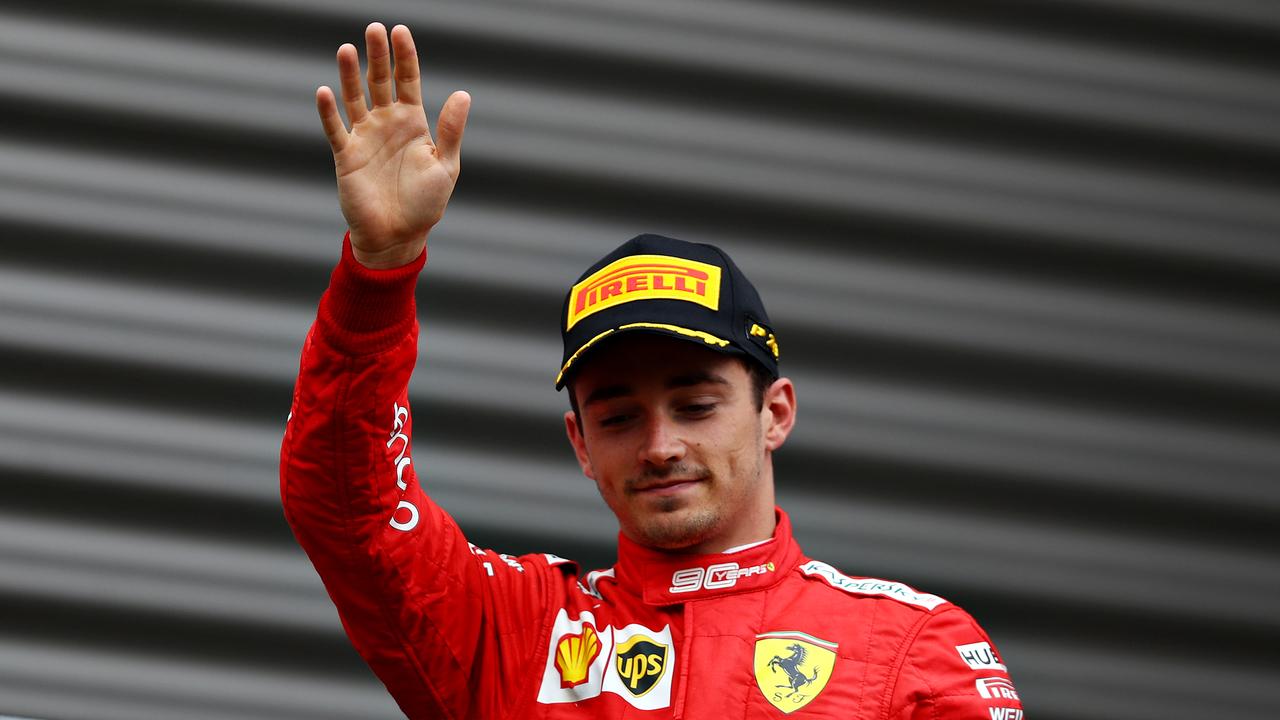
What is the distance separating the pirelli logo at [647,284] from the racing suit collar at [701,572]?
409mm

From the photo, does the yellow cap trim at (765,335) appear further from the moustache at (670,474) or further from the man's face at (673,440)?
the moustache at (670,474)

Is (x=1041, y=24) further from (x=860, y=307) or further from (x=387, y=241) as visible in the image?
(x=387, y=241)

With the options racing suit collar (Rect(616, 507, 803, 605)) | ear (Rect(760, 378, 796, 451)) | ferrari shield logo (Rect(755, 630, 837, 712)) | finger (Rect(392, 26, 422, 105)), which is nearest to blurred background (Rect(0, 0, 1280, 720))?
ear (Rect(760, 378, 796, 451))

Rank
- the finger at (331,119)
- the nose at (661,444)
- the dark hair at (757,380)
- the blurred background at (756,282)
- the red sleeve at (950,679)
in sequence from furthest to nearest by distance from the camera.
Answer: the blurred background at (756,282) < the dark hair at (757,380) < the nose at (661,444) < the red sleeve at (950,679) < the finger at (331,119)

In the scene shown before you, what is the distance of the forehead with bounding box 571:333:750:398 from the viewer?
1.92m

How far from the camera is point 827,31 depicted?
2467 millimetres

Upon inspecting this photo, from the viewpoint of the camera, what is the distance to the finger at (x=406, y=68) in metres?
1.65

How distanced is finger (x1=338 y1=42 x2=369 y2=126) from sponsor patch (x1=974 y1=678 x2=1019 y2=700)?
125cm

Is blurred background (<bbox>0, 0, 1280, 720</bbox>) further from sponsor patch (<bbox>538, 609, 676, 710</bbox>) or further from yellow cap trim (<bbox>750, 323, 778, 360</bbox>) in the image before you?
sponsor patch (<bbox>538, 609, 676, 710</bbox>)

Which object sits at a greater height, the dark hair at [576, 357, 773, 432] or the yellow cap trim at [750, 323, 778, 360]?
the yellow cap trim at [750, 323, 778, 360]

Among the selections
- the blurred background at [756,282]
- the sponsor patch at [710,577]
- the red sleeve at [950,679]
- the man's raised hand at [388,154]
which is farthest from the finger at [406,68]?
the red sleeve at [950,679]

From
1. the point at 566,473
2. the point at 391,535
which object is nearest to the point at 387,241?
the point at 391,535

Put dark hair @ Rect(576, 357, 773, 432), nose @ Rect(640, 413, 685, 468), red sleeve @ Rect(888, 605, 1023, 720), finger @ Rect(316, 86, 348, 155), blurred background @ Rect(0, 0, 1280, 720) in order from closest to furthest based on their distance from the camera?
finger @ Rect(316, 86, 348, 155) < red sleeve @ Rect(888, 605, 1023, 720) < nose @ Rect(640, 413, 685, 468) < dark hair @ Rect(576, 357, 773, 432) < blurred background @ Rect(0, 0, 1280, 720)

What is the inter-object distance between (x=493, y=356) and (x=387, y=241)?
2.59 ft
